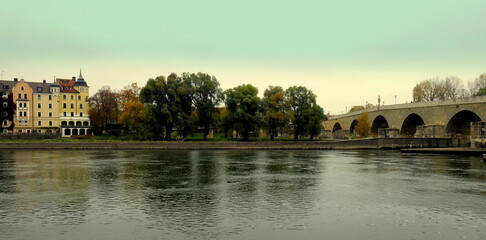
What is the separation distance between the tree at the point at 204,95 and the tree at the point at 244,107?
114 inches

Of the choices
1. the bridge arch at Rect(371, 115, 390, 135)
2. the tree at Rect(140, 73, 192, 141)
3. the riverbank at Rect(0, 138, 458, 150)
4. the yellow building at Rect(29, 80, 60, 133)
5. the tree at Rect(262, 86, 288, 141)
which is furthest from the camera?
the yellow building at Rect(29, 80, 60, 133)

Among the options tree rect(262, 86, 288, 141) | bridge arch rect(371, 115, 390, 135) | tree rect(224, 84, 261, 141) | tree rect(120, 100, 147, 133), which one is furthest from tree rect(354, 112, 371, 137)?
tree rect(120, 100, 147, 133)

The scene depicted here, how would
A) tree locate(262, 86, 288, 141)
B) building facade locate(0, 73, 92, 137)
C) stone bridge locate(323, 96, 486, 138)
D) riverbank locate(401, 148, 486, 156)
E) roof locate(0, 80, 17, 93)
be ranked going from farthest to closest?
roof locate(0, 80, 17, 93), building facade locate(0, 73, 92, 137), tree locate(262, 86, 288, 141), stone bridge locate(323, 96, 486, 138), riverbank locate(401, 148, 486, 156)

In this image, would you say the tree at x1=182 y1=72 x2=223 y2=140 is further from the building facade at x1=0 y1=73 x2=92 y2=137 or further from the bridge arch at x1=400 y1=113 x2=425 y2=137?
the bridge arch at x1=400 y1=113 x2=425 y2=137

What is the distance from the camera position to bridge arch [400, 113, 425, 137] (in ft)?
272

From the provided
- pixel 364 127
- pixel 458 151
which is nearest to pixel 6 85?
pixel 364 127

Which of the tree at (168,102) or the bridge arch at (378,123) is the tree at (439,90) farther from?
the tree at (168,102)

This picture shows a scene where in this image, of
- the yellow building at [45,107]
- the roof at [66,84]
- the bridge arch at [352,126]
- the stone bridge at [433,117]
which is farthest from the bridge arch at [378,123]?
the yellow building at [45,107]

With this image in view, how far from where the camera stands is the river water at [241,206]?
1677 centimetres

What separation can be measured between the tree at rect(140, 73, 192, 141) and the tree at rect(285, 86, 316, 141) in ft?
73.6

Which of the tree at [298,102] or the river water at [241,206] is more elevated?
the tree at [298,102]

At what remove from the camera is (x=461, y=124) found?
233ft

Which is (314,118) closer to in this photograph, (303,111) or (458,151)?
(303,111)

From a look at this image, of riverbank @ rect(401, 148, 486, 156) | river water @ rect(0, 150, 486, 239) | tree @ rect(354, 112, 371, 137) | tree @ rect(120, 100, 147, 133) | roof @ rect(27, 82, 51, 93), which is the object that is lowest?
river water @ rect(0, 150, 486, 239)
